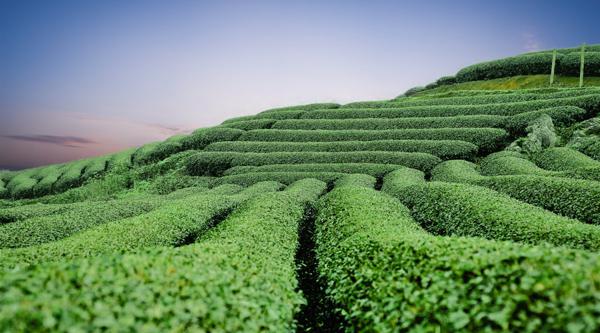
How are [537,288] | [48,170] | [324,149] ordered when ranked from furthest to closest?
1. [48,170]
2. [324,149]
3. [537,288]

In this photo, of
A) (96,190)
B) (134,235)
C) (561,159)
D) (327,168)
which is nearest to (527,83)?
(561,159)

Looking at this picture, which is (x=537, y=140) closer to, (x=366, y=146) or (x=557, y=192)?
(x=366, y=146)

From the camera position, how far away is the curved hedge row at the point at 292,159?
4191 cm

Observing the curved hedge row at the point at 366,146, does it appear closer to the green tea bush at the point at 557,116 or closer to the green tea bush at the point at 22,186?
the green tea bush at the point at 557,116

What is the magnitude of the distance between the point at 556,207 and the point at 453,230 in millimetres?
6233

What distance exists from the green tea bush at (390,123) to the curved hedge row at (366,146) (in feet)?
21.5

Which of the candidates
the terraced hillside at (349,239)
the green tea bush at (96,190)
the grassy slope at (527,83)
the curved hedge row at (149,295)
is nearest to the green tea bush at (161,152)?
the green tea bush at (96,190)

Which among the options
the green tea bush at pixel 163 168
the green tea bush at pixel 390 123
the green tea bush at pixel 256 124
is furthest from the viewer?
the green tea bush at pixel 256 124

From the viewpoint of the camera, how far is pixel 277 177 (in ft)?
140

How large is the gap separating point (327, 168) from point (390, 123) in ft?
50.7

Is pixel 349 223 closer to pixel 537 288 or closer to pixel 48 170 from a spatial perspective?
pixel 537 288

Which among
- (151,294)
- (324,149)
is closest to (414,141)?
(324,149)

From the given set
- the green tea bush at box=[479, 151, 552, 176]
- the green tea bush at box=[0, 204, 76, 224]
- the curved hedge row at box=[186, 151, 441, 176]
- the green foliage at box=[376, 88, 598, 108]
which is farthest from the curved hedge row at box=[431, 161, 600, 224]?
the green foliage at box=[376, 88, 598, 108]

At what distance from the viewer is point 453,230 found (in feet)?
62.2
